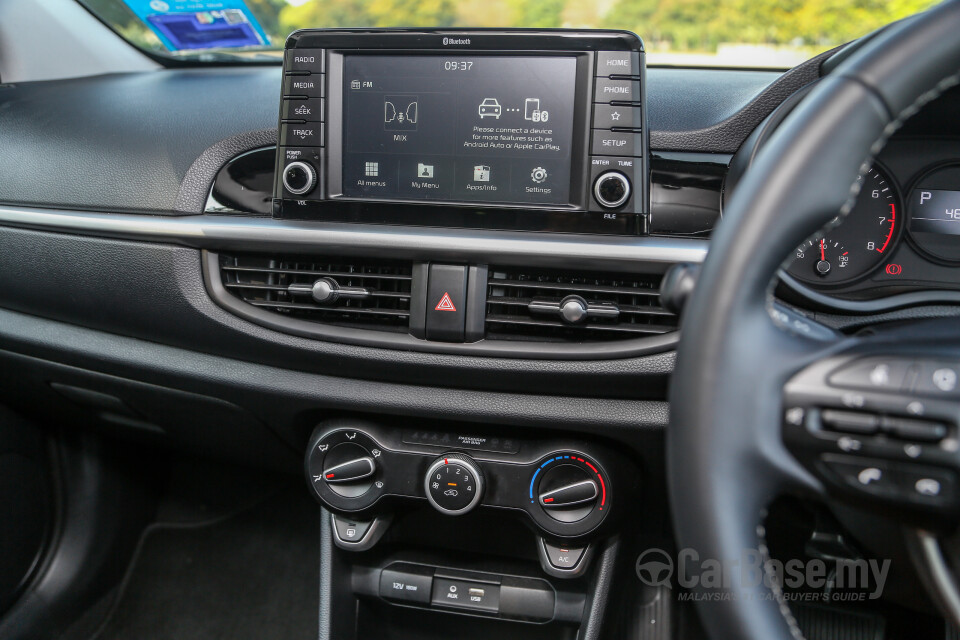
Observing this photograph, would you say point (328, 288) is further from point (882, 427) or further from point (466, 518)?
point (882, 427)

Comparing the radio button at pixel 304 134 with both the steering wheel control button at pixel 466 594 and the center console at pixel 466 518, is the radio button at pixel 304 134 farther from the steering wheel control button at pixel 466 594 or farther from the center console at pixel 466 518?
the steering wheel control button at pixel 466 594

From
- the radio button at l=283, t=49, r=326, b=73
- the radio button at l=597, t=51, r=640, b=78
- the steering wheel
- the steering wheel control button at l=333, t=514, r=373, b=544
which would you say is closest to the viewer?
the steering wheel

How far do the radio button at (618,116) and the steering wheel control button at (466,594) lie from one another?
90 cm

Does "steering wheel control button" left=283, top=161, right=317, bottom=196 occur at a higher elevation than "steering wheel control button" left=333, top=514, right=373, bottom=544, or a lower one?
higher

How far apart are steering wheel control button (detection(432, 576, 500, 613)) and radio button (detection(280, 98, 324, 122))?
90 cm

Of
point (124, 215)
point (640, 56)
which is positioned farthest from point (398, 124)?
point (124, 215)

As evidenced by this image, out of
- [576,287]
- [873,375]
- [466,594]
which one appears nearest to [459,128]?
[576,287]

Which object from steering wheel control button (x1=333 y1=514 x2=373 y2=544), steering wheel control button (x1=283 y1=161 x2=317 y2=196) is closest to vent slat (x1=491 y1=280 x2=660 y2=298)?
steering wheel control button (x1=283 y1=161 x2=317 y2=196)

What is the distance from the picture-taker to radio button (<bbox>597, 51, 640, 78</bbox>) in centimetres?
118

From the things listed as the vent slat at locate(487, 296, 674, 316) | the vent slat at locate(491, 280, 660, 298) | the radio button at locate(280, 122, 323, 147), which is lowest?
the vent slat at locate(487, 296, 674, 316)

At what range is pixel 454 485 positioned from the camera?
4.41ft

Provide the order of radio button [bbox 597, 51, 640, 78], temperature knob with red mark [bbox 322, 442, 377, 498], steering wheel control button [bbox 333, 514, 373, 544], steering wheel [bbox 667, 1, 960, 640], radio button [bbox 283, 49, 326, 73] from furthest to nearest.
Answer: steering wheel control button [bbox 333, 514, 373, 544], temperature knob with red mark [bbox 322, 442, 377, 498], radio button [bbox 283, 49, 326, 73], radio button [bbox 597, 51, 640, 78], steering wheel [bbox 667, 1, 960, 640]

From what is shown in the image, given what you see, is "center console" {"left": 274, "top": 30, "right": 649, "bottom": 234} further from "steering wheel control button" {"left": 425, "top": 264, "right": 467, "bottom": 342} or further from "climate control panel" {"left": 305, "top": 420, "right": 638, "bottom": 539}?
"climate control panel" {"left": 305, "top": 420, "right": 638, "bottom": 539}

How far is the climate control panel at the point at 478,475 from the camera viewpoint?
4.43 ft
